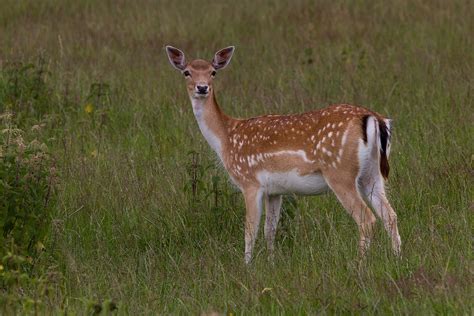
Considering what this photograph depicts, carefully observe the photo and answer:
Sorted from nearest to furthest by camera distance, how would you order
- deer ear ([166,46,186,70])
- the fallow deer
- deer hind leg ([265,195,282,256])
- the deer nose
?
1. the fallow deer
2. deer hind leg ([265,195,282,256])
3. the deer nose
4. deer ear ([166,46,186,70])

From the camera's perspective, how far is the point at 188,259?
7008 mm

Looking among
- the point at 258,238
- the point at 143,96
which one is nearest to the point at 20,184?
the point at 258,238

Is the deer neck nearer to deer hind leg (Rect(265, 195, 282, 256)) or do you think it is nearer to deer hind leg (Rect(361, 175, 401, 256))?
deer hind leg (Rect(265, 195, 282, 256))

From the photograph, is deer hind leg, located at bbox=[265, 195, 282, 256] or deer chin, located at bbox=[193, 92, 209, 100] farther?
deer chin, located at bbox=[193, 92, 209, 100]

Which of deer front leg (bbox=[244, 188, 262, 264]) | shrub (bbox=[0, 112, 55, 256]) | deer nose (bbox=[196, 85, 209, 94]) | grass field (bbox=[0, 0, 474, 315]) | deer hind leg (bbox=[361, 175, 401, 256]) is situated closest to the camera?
grass field (bbox=[0, 0, 474, 315])

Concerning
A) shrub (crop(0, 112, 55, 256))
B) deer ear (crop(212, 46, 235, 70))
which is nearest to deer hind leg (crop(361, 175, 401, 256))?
deer ear (crop(212, 46, 235, 70))

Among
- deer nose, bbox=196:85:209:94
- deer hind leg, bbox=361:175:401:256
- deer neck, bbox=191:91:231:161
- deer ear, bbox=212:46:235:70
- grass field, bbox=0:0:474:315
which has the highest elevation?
deer ear, bbox=212:46:235:70

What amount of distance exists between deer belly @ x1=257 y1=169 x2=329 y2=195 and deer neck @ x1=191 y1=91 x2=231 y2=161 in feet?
1.99

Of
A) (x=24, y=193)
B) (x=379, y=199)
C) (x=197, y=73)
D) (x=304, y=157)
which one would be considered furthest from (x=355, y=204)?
(x=24, y=193)

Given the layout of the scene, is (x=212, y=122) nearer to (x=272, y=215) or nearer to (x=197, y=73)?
(x=197, y=73)

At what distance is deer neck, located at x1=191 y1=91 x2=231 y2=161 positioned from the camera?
795 centimetres

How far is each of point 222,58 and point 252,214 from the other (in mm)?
1535

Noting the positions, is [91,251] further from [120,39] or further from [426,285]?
[120,39]

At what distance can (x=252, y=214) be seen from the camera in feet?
24.2
